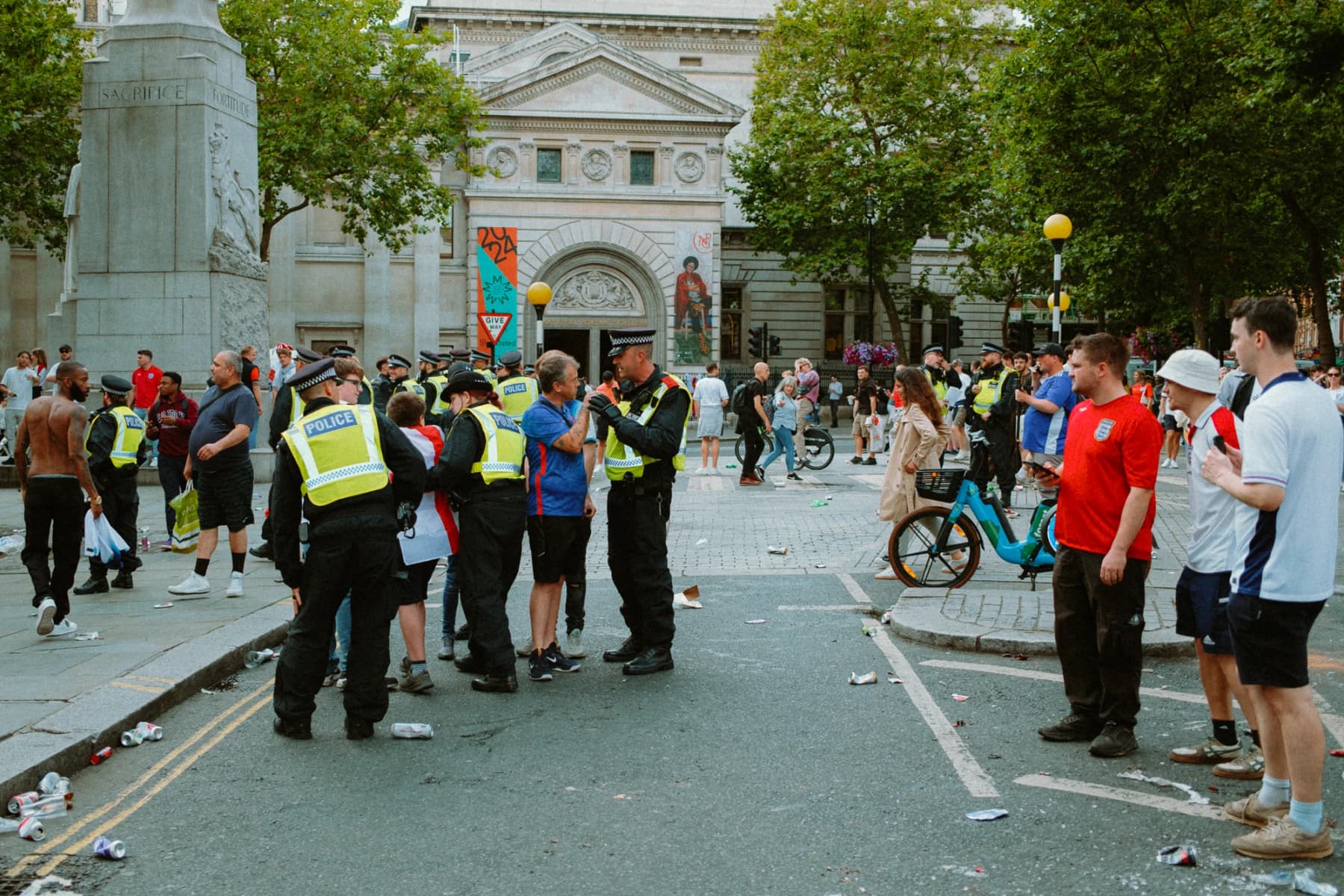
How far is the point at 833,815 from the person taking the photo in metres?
5.15

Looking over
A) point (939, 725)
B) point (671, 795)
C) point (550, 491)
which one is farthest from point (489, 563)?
point (939, 725)

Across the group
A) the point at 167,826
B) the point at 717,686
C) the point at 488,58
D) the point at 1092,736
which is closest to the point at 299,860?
the point at 167,826

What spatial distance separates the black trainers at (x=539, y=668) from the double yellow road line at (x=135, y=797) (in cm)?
147

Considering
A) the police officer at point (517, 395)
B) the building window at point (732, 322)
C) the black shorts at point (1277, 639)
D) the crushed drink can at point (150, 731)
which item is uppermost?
the building window at point (732, 322)

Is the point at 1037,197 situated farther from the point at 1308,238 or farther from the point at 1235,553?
the point at 1235,553

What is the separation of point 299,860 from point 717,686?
313 centimetres

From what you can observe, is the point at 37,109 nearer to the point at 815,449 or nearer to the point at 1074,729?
the point at 815,449

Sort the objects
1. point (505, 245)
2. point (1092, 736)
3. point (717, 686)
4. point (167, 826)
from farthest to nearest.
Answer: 1. point (505, 245)
2. point (717, 686)
3. point (1092, 736)
4. point (167, 826)

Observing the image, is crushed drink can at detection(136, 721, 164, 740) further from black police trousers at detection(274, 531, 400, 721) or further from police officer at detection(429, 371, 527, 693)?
police officer at detection(429, 371, 527, 693)

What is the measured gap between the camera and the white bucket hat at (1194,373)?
219 inches

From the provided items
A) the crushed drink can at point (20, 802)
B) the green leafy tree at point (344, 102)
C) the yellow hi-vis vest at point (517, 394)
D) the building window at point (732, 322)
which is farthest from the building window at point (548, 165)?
the crushed drink can at point (20, 802)

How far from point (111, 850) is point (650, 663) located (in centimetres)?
349

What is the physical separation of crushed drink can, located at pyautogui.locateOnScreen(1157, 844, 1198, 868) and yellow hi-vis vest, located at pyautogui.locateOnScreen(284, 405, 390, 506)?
3894 millimetres

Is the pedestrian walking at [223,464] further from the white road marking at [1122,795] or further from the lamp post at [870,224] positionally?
the lamp post at [870,224]
